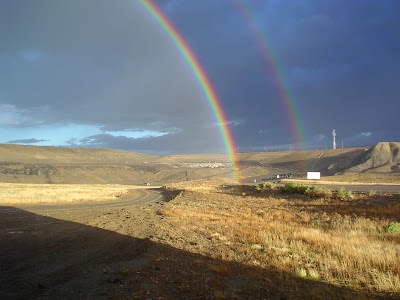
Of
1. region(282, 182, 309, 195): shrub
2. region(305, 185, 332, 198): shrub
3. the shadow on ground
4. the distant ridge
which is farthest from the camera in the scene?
the distant ridge

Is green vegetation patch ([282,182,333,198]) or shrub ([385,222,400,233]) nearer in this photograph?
shrub ([385,222,400,233])

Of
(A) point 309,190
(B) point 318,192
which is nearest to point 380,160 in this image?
(A) point 309,190

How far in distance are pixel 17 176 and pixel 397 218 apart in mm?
130364

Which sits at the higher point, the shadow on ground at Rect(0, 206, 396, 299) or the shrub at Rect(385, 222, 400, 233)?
the shrub at Rect(385, 222, 400, 233)

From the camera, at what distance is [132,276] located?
11047 mm

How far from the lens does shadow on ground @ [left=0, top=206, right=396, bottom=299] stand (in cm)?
941

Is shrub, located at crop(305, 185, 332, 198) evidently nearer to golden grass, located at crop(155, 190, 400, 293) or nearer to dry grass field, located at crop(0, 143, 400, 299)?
dry grass field, located at crop(0, 143, 400, 299)

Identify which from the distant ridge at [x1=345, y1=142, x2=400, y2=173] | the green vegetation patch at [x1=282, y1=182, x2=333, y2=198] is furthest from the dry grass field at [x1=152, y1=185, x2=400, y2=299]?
the distant ridge at [x1=345, y1=142, x2=400, y2=173]

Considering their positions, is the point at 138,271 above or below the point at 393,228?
below

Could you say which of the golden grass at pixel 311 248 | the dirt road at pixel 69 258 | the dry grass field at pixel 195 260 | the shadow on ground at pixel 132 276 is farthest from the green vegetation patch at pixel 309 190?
the shadow on ground at pixel 132 276

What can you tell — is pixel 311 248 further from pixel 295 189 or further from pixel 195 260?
pixel 295 189

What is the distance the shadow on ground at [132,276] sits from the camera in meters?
9.41

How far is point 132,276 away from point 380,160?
154805 mm

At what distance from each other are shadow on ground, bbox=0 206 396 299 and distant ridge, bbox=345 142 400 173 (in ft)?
Result: 433
